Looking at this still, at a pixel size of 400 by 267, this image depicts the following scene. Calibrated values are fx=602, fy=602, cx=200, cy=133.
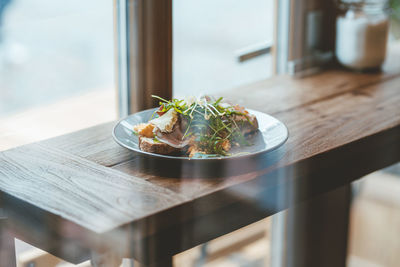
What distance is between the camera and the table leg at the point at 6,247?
91 centimetres

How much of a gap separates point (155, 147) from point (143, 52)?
0.32m

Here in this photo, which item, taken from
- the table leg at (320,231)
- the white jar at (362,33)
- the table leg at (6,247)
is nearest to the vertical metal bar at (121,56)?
the table leg at (6,247)

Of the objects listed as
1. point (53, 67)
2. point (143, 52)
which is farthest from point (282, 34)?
point (53, 67)

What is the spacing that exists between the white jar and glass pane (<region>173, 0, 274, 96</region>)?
18 centimetres

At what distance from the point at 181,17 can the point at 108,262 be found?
0.62 metres

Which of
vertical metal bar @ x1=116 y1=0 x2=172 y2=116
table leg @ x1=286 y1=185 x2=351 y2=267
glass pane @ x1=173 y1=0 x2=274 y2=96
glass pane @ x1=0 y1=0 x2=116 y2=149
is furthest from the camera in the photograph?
table leg @ x1=286 y1=185 x2=351 y2=267

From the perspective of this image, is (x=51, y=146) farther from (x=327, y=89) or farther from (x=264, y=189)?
(x=327, y=89)

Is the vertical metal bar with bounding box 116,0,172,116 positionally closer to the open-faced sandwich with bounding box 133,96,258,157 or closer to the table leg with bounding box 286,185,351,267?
the open-faced sandwich with bounding box 133,96,258,157

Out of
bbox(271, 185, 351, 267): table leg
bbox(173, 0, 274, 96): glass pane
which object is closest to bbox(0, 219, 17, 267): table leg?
bbox(173, 0, 274, 96): glass pane

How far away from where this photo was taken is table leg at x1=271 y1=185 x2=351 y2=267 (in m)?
1.46

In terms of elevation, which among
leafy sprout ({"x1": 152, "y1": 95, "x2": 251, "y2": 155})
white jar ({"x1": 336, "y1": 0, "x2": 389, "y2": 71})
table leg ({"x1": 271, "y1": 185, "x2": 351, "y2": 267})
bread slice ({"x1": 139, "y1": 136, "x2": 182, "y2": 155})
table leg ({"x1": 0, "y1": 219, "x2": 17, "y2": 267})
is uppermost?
white jar ({"x1": 336, "y1": 0, "x2": 389, "y2": 71})

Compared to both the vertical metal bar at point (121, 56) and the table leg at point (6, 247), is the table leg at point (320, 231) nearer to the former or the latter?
the vertical metal bar at point (121, 56)

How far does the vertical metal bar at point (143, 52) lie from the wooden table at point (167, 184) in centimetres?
10

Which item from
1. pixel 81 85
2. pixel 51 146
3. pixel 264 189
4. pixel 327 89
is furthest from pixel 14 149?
pixel 327 89
